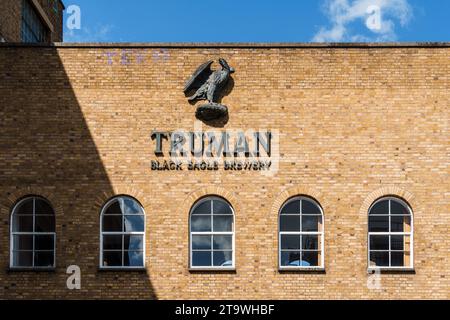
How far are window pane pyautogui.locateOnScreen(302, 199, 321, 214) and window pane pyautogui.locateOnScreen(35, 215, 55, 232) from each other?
6.30 metres

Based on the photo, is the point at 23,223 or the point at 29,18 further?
the point at 29,18

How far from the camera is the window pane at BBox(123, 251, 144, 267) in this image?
51.4ft

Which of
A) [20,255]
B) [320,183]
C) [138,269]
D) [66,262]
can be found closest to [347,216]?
[320,183]

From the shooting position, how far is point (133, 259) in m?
15.7

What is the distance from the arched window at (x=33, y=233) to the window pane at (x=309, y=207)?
6273 millimetres

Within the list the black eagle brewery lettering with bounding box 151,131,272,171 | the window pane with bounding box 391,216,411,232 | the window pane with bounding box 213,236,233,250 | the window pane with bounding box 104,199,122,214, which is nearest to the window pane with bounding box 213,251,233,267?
the window pane with bounding box 213,236,233,250

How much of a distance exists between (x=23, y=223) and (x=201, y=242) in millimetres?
4484

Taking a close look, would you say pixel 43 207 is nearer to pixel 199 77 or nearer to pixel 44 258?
pixel 44 258

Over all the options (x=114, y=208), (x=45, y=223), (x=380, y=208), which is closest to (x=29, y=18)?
(x=45, y=223)

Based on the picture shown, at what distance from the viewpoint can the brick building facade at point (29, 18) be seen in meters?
18.9

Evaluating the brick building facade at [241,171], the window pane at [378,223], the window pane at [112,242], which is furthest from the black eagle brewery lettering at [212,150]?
the window pane at [378,223]

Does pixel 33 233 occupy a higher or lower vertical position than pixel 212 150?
lower

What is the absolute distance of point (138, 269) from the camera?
1544cm

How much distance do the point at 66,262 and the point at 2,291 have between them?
1.67m
